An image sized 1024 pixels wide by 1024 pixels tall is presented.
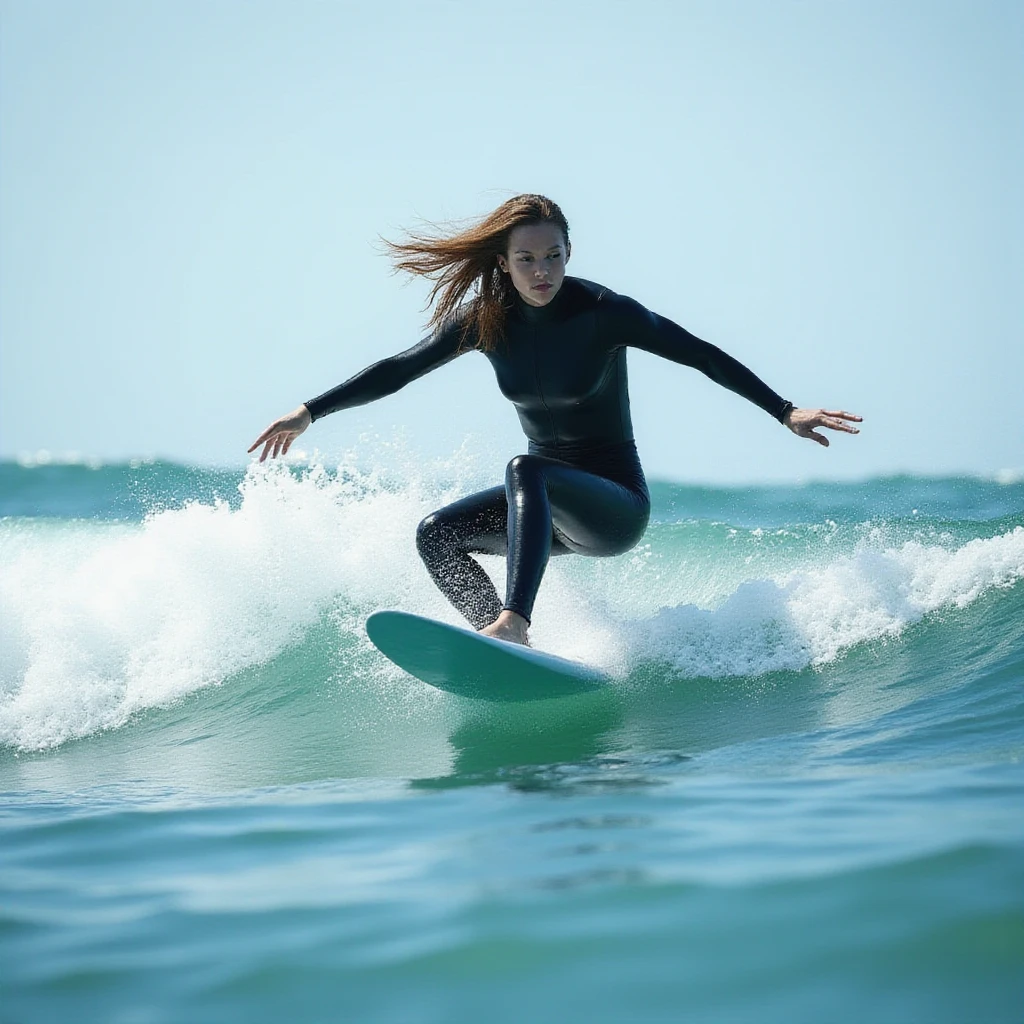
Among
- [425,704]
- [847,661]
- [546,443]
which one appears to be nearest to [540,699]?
[425,704]

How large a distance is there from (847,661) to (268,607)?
3.24 metres

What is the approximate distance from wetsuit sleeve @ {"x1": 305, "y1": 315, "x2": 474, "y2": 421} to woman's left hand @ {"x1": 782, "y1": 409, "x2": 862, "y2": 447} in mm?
1400

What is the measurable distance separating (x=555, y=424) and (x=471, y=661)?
1.19 m

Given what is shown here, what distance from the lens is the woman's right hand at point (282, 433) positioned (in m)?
5.03

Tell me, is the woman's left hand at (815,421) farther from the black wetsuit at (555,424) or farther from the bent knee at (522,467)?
the bent knee at (522,467)

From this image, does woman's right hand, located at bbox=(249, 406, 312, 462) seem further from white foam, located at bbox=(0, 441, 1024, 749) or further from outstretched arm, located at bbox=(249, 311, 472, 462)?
white foam, located at bbox=(0, 441, 1024, 749)

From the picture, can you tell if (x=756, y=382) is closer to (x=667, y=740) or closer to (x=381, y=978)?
(x=667, y=740)

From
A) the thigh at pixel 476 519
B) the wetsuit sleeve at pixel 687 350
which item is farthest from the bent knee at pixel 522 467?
the wetsuit sleeve at pixel 687 350

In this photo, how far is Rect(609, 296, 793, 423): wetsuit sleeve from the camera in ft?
15.9

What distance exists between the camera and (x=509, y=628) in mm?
4465

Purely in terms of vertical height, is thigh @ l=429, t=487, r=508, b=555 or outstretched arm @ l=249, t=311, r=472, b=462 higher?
outstretched arm @ l=249, t=311, r=472, b=462

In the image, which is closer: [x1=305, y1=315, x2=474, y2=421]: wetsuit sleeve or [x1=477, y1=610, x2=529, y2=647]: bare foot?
[x1=477, y1=610, x2=529, y2=647]: bare foot

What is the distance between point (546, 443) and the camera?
17.1 ft

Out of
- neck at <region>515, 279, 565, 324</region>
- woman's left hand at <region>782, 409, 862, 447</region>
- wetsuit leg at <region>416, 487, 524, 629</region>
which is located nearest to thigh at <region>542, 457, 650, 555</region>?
wetsuit leg at <region>416, 487, 524, 629</region>
